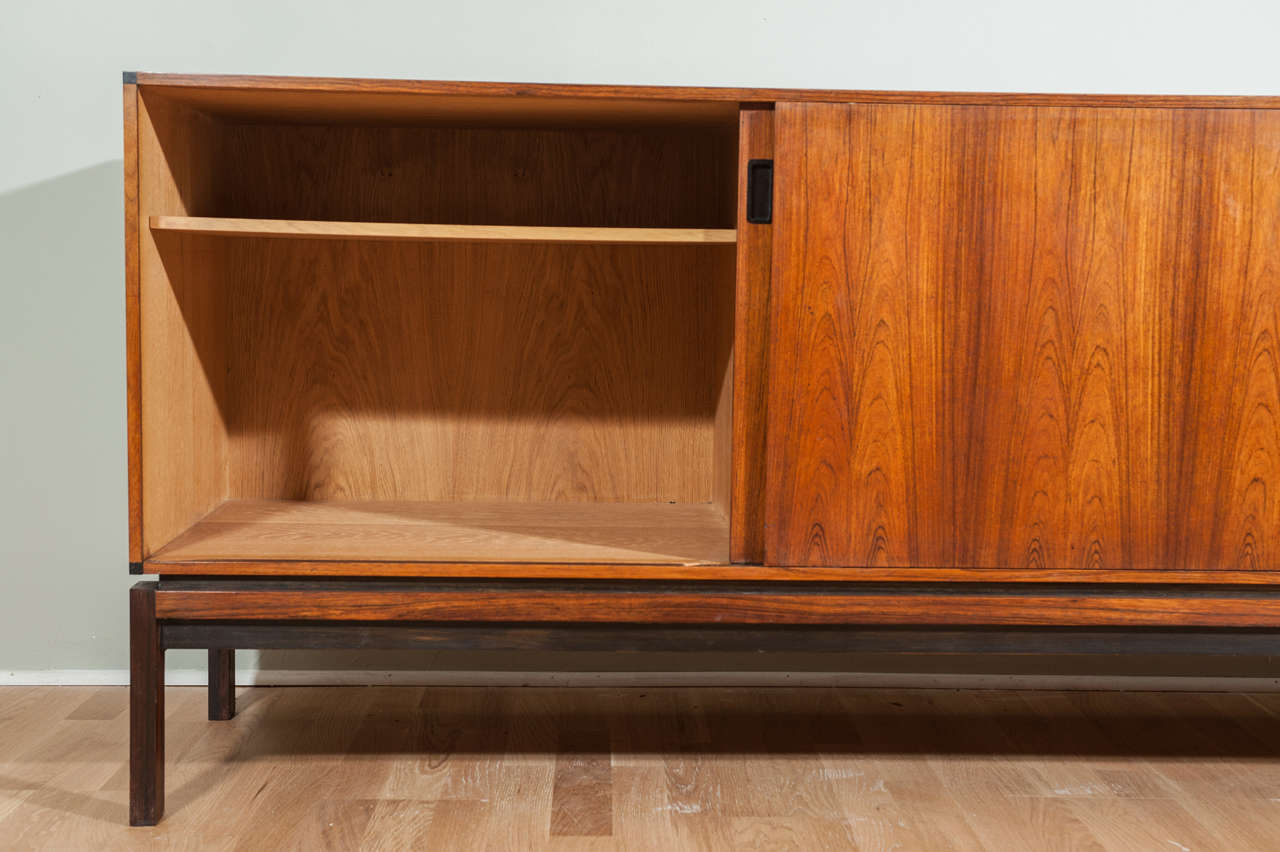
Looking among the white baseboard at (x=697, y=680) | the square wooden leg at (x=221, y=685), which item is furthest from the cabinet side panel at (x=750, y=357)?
the square wooden leg at (x=221, y=685)

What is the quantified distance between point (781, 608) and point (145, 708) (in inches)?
39.4

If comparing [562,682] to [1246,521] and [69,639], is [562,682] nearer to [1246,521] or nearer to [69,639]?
[69,639]

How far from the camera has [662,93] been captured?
5.50ft

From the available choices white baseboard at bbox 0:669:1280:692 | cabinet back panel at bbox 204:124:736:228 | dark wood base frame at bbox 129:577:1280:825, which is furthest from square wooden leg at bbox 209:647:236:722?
cabinet back panel at bbox 204:124:736:228

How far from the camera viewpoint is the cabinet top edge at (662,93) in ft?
5.36

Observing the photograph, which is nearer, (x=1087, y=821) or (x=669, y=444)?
(x=1087, y=821)

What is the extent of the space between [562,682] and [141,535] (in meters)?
1.01

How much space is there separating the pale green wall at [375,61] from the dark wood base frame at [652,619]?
804 mm

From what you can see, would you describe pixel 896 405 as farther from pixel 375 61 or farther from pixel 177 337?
pixel 375 61

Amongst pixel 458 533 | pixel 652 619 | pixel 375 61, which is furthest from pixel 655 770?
pixel 375 61

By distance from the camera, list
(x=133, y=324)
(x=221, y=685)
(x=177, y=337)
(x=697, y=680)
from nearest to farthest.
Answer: (x=133, y=324) < (x=177, y=337) < (x=221, y=685) < (x=697, y=680)

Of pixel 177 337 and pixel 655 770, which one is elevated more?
pixel 177 337

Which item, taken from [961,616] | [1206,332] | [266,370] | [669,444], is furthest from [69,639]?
[1206,332]

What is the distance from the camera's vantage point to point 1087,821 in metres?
1.78
